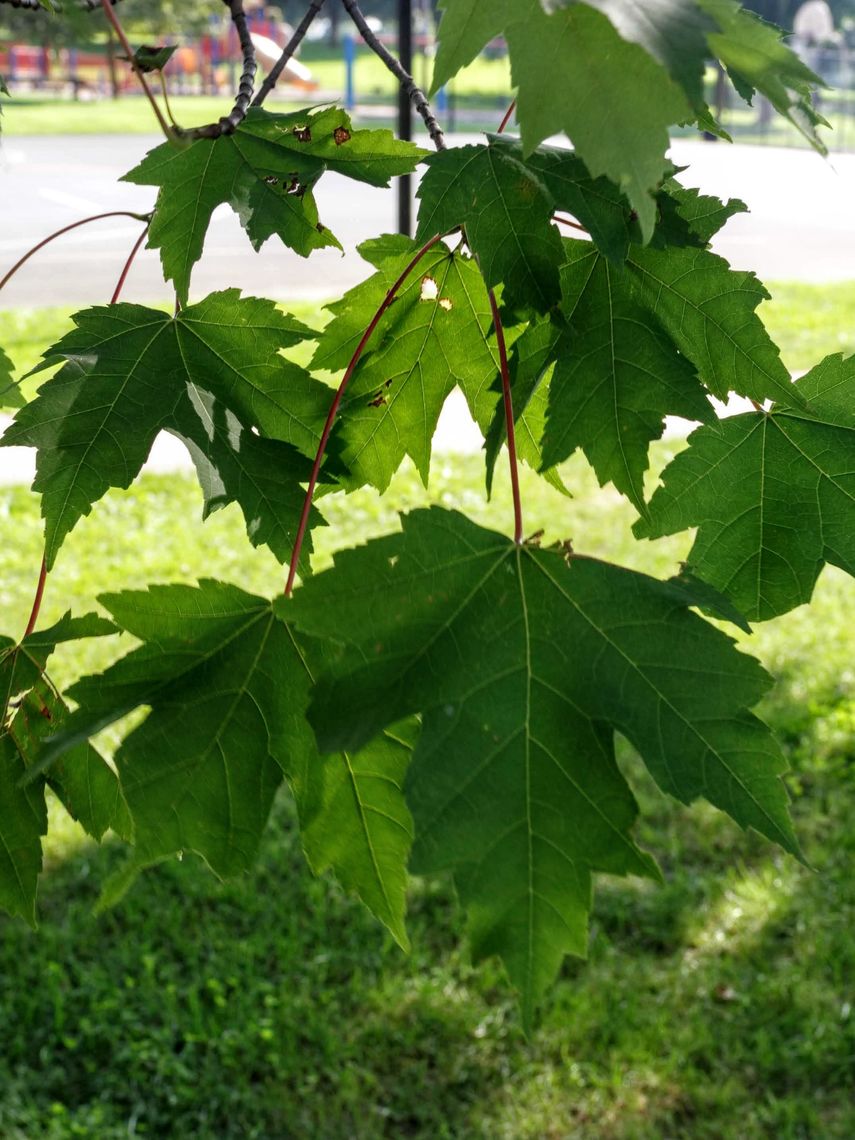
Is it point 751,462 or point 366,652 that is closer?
point 366,652

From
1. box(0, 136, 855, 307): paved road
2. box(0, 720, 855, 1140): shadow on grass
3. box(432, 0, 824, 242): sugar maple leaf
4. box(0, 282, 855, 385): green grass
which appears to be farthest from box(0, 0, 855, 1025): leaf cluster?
box(0, 136, 855, 307): paved road

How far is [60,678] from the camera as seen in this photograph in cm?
349

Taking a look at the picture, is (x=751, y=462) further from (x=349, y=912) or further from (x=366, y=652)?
(x=349, y=912)

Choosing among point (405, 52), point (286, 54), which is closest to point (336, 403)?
point (286, 54)

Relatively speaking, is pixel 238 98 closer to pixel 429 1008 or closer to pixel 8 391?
pixel 8 391

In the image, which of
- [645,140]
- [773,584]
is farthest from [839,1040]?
[645,140]

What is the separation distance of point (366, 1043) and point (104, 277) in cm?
716

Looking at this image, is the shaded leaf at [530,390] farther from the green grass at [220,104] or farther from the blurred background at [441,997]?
the green grass at [220,104]

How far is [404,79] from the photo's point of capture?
Result: 3.11ft

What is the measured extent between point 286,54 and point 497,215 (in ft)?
1.04

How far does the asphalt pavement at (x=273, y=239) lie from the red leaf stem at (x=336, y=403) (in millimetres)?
4346

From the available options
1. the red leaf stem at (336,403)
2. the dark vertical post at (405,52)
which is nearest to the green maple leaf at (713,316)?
the red leaf stem at (336,403)

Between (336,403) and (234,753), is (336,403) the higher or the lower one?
the higher one

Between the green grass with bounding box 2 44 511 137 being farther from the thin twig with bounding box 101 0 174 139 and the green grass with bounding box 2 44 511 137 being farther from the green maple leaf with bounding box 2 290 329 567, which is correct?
the thin twig with bounding box 101 0 174 139
